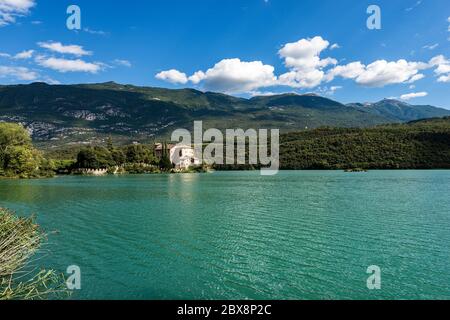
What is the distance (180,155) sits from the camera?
357ft

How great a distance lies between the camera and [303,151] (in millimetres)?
115000

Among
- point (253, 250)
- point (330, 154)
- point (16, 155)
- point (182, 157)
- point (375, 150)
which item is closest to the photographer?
point (253, 250)

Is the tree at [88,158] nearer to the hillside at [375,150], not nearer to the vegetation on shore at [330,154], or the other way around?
the vegetation on shore at [330,154]

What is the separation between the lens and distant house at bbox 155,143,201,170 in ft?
350

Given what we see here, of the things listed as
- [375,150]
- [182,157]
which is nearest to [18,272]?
[182,157]

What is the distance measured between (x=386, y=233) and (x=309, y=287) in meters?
8.80

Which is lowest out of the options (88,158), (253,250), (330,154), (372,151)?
(253,250)

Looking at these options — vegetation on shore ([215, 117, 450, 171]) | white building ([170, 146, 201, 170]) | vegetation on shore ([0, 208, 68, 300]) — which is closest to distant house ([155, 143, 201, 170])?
white building ([170, 146, 201, 170])

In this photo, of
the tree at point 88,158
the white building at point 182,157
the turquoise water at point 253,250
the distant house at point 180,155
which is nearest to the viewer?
the turquoise water at point 253,250

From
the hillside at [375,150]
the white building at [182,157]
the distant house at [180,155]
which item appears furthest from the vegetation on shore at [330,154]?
the white building at [182,157]

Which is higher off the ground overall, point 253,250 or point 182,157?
point 182,157

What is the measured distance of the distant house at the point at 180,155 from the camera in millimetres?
106688

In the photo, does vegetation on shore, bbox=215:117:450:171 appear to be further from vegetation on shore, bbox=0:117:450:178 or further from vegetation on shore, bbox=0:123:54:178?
vegetation on shore, bbox=0:123:54:178

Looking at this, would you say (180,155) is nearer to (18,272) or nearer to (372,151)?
(372,151)
